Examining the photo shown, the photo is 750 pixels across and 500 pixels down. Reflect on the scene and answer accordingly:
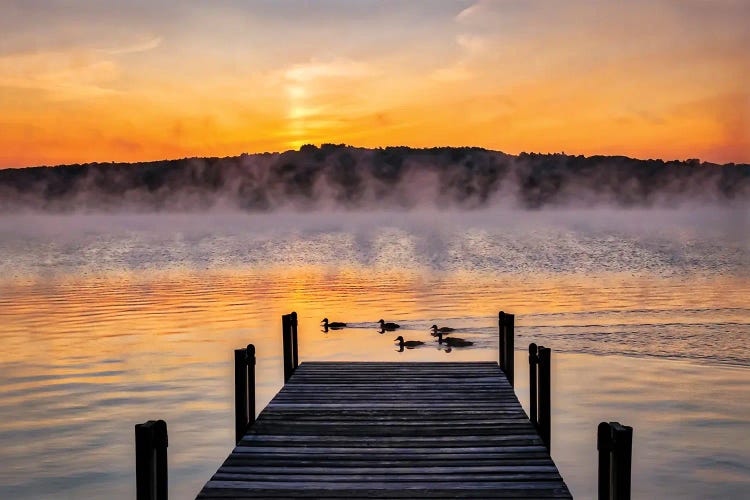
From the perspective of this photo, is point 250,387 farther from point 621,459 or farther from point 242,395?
point 621,459

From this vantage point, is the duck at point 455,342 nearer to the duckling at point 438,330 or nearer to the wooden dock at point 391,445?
the duckling at point 438,330

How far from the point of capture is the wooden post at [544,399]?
11.0m

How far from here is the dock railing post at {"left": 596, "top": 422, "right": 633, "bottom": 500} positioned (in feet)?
24.6

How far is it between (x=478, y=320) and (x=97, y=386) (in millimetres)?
14869

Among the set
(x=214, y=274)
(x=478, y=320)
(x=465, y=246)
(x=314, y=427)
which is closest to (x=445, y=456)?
(x=314, y=427)

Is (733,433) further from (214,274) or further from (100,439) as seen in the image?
(214,274)

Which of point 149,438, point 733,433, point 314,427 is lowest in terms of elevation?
point 733,433

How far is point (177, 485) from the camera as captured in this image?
13336mm

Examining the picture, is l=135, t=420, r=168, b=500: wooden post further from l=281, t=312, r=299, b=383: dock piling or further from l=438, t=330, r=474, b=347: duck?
l=438, t=330, r=474, b=347: duck

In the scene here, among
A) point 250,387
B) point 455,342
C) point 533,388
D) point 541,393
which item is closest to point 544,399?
point 541,393

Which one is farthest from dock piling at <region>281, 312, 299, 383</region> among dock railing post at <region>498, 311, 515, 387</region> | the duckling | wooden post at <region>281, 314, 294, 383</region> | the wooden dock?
the duckling

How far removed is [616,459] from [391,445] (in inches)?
130

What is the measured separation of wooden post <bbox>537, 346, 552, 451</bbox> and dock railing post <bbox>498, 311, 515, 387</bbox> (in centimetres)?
251

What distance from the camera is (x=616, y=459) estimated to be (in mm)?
7594
